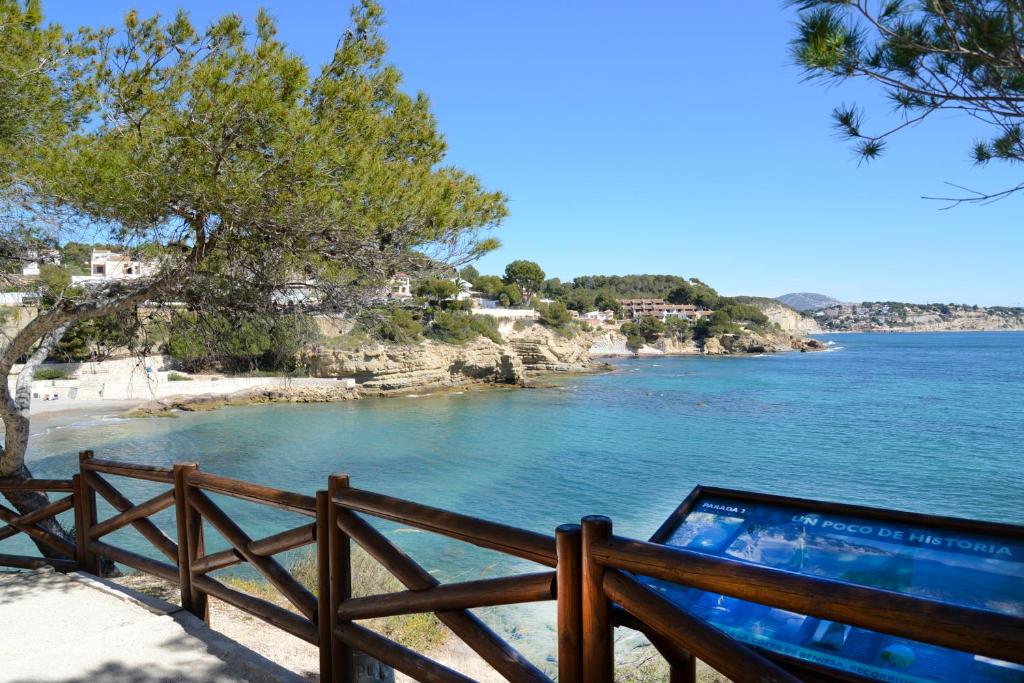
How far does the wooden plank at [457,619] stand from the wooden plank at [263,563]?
59cm

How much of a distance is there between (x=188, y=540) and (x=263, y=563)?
0.74m

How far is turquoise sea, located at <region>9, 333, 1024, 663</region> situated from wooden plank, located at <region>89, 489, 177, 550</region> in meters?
6.09

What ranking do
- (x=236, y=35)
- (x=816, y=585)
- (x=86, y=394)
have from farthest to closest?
(x=86, y=394) < (x=236, y=35) < (x=816, y=585)

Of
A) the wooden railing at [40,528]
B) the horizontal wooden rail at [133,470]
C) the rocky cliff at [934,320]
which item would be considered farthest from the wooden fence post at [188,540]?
the rocky cliff at [934,320]

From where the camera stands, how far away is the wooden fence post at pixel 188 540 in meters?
3.67

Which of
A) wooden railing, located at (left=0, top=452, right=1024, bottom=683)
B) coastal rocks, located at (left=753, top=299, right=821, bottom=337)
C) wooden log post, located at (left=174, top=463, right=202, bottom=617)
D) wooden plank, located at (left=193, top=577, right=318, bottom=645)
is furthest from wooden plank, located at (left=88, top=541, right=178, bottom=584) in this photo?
coastal rocks, located at (left=753, top=299, right=821, bottom=337)

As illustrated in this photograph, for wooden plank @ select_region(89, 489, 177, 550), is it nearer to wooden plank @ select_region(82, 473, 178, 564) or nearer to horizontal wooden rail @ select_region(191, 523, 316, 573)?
wooden plank @ select_region(82, 473, 178, 564)

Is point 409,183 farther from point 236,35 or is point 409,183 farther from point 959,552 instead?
point 959,552

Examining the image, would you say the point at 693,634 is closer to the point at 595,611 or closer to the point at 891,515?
the point at 595,611

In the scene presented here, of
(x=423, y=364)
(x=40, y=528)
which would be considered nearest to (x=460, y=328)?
(x=423, y=364)

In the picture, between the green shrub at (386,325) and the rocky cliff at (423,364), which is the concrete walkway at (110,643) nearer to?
the green shrub at (386,325)

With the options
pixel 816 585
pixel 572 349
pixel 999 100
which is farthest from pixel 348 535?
pixel 572 349

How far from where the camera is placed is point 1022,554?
2240mm

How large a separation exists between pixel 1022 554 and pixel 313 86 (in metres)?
5.18
